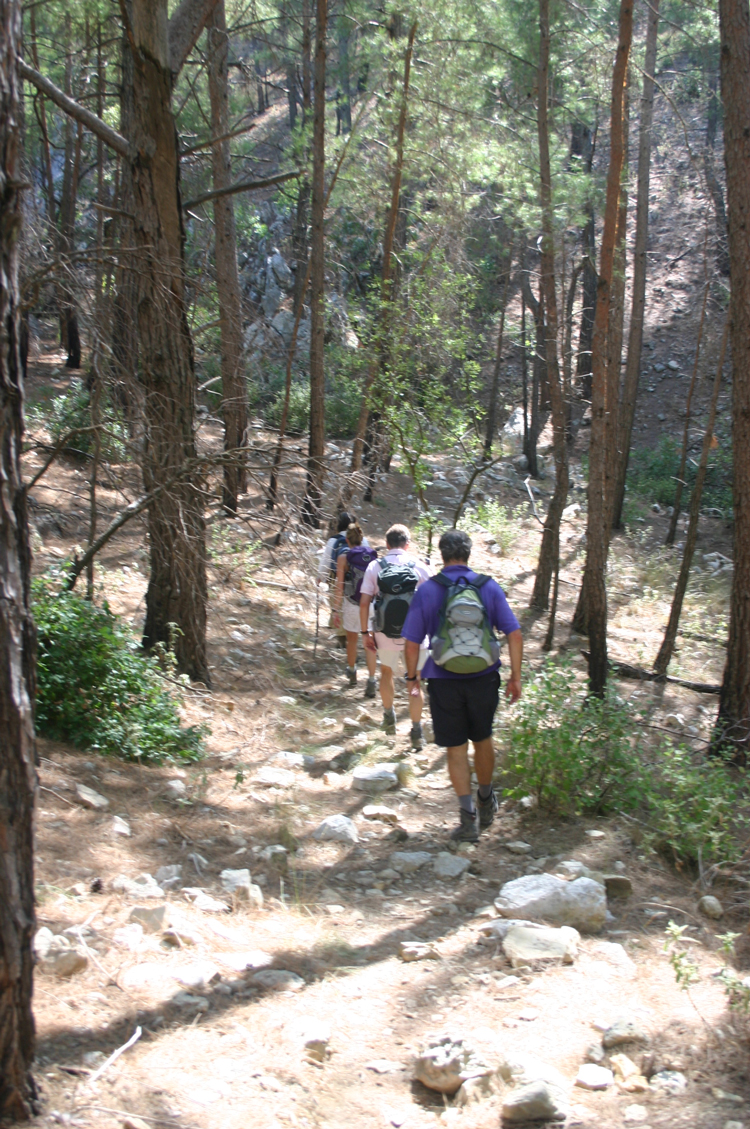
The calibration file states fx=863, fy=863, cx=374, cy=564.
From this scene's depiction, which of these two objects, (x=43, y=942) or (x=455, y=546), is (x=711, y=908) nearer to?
(x=455, y=546)

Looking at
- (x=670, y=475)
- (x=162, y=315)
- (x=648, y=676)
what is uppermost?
(x=162, y=315)

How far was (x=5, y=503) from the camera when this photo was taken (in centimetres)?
237

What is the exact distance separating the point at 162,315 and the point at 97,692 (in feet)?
8.97

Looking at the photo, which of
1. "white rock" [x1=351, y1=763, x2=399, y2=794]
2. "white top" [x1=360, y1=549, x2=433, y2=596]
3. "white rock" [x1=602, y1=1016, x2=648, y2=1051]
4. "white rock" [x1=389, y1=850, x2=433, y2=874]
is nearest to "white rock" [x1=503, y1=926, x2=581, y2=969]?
"white rock" [x1=602, y1=1016, x2=648, y2=1051]

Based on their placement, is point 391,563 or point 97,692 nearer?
point 97,692

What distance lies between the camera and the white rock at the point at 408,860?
485 centimetres

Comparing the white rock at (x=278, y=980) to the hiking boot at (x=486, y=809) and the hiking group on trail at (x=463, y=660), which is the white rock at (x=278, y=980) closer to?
the hiking group on trail at (x=463, y=660)

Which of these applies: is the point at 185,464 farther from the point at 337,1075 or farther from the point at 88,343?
the point at 337,1075

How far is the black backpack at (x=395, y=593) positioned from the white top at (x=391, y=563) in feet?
0.12

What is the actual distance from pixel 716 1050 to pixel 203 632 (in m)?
5.14

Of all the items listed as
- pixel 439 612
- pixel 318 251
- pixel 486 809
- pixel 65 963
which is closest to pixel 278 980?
pixel 65 963

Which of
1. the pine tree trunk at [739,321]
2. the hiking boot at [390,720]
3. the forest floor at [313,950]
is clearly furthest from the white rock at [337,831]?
the pine tree trunk at [739,321]

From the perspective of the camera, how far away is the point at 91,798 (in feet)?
16.0

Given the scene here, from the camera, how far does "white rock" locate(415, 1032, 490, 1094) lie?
2918mm
